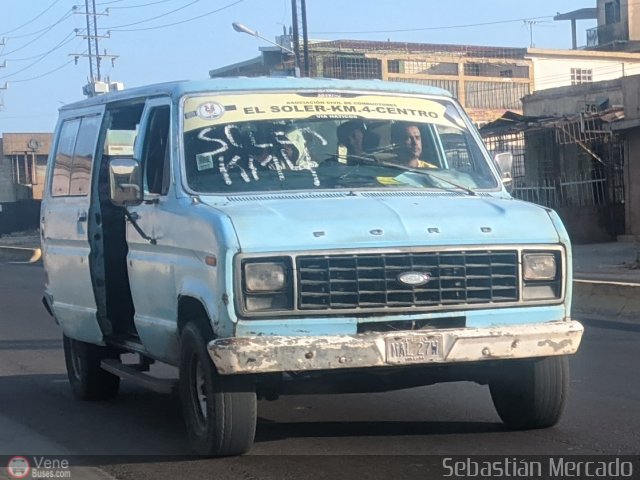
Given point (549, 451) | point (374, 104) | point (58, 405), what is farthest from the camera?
point (58, 405)

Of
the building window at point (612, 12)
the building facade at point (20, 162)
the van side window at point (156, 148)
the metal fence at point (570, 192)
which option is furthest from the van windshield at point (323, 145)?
the building facade at point (20, 162)

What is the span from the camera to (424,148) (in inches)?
278

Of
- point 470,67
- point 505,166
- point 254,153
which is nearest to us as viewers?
point 254,153

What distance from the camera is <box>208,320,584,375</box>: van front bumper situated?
550 centimetres

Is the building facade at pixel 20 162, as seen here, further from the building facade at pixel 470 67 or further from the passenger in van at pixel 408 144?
the passenger in van at pixel 408 144

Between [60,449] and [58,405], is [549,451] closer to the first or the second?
[60,449]

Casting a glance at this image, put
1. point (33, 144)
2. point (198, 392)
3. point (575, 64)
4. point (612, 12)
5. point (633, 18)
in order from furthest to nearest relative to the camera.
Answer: point (33, 144) < point (612, 12) < point (633, 18) < point (575, 64) < point (198, 392)

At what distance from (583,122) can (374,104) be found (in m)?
21.5

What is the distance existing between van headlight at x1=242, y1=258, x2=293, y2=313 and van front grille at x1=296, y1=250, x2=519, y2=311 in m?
0.07

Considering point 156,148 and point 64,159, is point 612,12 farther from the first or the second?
point 156,148

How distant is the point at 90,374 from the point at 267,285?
133 inches

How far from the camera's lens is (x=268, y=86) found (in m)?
6.95

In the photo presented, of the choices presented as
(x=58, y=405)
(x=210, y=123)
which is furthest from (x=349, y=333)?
(x=58, y=405)

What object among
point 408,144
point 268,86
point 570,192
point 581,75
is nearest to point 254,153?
point 268,86
